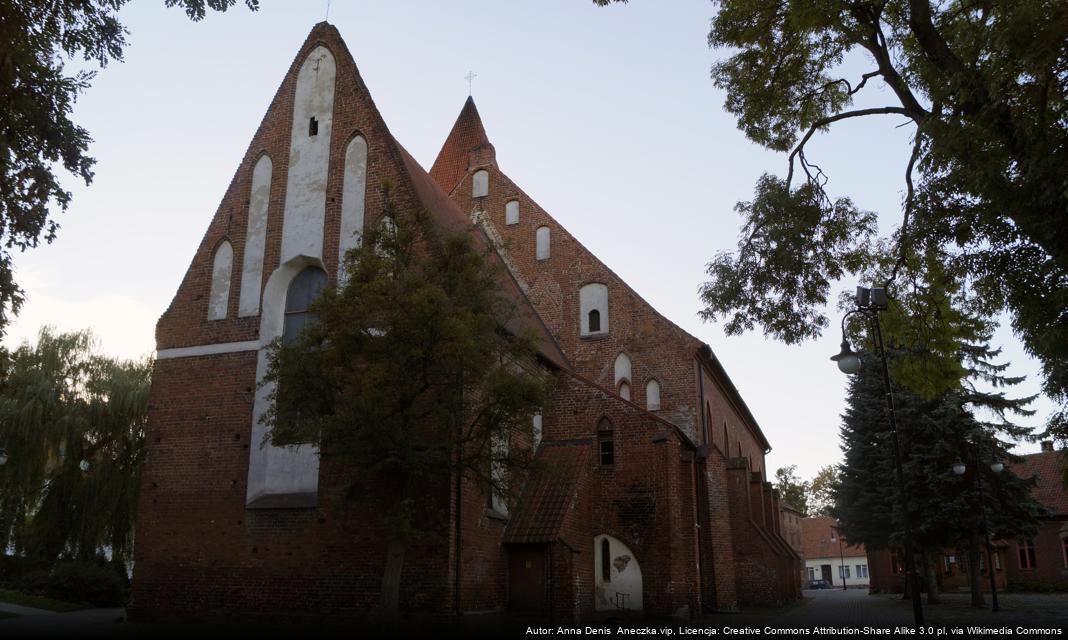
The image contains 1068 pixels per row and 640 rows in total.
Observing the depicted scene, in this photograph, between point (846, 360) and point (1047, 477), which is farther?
point (1047, 477)

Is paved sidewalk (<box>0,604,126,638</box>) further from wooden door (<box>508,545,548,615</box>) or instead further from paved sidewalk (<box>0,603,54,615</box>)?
wooden door (<box>508,545,548,615</box>)

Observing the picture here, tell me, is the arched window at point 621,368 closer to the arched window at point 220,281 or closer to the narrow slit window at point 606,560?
the narrow slit window at point 606,560

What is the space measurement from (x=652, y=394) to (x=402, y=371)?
11.9 metres

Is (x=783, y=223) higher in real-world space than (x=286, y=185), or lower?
lower

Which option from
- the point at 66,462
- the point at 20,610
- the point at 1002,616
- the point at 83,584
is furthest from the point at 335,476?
the point at 1002,616

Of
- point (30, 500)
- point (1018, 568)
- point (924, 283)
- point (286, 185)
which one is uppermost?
point (286, 185)

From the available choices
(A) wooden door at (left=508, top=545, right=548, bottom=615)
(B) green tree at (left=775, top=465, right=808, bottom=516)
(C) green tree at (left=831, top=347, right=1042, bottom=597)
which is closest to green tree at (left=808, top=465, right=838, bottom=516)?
(B) green tree at (left=775, top=465, right=808, bottom=516)

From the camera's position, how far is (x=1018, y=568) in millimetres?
41406

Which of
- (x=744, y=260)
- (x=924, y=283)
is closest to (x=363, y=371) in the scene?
(x=744, y=260)

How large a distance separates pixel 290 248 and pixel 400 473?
632 cm

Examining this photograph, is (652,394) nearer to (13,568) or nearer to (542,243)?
(542,243)

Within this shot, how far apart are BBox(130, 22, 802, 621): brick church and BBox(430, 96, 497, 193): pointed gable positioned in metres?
8.32

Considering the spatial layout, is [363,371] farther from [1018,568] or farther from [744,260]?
[1018,568]

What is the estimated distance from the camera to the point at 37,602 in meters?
20.5
